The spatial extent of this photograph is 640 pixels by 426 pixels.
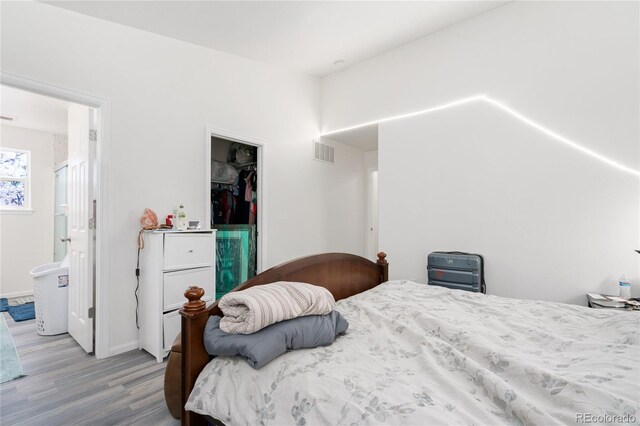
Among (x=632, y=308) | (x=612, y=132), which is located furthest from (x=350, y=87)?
(x=632, y=308)

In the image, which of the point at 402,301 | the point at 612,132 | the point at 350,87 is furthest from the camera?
the point at 350,87

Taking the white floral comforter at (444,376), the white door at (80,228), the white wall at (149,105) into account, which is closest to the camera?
the white floral comforter at (444,376)

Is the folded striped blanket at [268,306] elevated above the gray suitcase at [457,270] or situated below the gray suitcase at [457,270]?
above

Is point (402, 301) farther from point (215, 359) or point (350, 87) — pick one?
point (350, 87)

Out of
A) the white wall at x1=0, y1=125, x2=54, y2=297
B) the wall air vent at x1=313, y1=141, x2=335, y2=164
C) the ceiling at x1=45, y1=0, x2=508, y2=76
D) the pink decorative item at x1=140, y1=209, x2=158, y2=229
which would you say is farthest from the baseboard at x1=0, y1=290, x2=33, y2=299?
the wall air vent at x1=313, y1=141, x2=335, y2=164

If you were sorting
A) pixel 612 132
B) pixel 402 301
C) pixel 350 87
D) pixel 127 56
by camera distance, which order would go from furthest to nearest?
pixel 350 87 → pixel 127 56 → pixel 612 132 → pixel 402 301

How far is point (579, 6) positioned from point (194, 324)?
3538mm

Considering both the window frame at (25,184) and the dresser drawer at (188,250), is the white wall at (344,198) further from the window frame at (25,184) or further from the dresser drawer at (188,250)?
the window frame at (25,184)

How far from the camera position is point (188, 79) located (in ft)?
9.34

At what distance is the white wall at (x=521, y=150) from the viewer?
2295 mm

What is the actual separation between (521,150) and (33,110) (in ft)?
17.9

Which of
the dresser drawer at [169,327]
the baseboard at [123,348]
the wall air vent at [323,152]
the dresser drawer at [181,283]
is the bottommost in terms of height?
the baseboard at [123,348]

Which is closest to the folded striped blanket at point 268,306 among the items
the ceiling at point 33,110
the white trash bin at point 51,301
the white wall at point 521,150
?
the white wall at point 521,150

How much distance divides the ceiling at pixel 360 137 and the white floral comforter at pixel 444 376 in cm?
289
